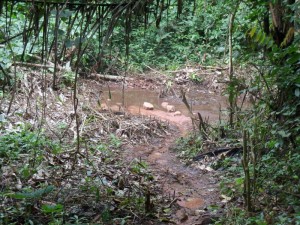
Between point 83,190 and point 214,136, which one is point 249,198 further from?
point 214,136

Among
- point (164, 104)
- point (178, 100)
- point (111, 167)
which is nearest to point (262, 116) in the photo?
point (111, 167)

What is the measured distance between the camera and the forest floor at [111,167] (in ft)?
14.9

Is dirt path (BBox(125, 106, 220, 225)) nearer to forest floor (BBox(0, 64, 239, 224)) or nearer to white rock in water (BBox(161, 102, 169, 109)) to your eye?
forest floor (BBox(0, 64, 239, 224))

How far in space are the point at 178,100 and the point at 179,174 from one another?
4.92 meters

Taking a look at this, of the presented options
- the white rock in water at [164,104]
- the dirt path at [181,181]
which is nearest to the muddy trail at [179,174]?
the dirt path at [181,181]

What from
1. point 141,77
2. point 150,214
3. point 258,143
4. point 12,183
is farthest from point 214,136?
point 141,77

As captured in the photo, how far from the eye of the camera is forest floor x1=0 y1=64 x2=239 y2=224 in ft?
14.9

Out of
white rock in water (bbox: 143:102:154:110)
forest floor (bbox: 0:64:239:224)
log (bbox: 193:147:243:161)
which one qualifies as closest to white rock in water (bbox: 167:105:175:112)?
forest floor (bbox: 0:64:239:224)

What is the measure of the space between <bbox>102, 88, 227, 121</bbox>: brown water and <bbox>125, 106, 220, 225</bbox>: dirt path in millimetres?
2002

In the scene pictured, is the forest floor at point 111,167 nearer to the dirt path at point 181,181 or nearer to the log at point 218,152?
the dirt path at point 181,181

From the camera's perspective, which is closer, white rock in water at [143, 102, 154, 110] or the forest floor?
the forest floor

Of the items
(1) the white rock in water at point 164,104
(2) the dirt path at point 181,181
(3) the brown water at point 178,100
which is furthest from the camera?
(1) the white rock in water at point 164,104

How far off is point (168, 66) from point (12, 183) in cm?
854

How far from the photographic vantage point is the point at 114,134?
7367 mm
